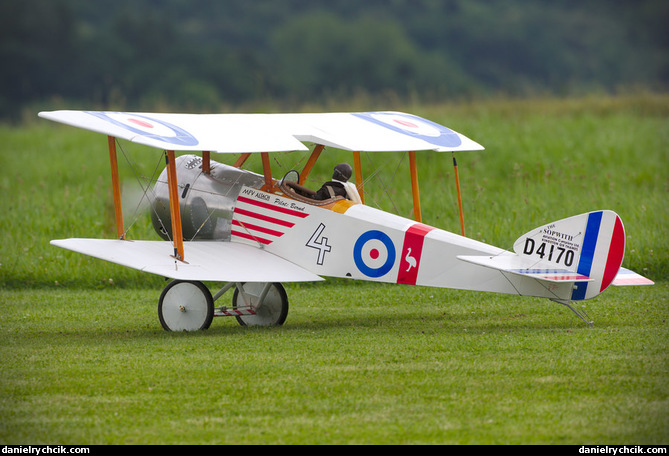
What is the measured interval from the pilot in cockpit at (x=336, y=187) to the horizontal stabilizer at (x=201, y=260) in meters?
0.75

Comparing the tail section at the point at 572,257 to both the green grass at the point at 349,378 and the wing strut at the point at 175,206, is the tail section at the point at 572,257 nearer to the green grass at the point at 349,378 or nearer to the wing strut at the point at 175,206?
the green grass at the point at 349,378

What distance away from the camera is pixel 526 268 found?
848 cm

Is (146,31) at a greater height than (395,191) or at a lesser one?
greater

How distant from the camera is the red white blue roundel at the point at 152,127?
8.73 meters

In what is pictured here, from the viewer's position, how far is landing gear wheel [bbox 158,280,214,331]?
9.31 metres

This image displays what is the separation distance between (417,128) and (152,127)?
10.4 feet

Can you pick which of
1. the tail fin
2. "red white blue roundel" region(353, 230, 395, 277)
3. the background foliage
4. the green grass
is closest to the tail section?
the tail fin

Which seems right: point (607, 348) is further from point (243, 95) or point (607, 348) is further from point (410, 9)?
point (410, 9)

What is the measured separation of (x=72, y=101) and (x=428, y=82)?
18.6 m

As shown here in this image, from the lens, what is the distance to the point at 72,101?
4678 cm

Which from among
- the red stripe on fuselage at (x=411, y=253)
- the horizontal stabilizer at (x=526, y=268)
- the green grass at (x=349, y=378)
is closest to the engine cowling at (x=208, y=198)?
the green grass at (x=349, y=378)

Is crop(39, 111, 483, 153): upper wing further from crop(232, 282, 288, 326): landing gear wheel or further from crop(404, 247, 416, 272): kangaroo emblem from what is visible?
crop(232, 282, 288, 326): landing gear wheel

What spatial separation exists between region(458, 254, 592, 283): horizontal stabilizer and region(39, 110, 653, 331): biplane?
0.01 meters
